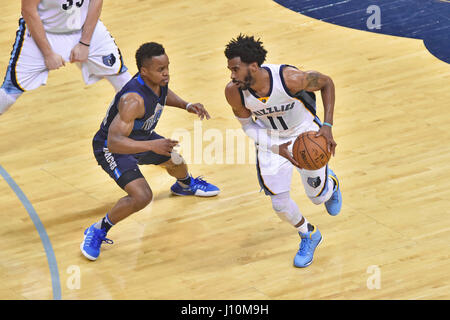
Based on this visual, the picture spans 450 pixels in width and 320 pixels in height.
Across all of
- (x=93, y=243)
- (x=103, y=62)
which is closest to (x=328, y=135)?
(x=93, y=243)

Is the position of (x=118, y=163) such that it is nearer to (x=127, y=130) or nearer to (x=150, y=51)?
(x=127, y=130)

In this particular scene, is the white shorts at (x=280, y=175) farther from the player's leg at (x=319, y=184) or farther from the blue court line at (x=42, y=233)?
the blue court line at (x=42, y=233)

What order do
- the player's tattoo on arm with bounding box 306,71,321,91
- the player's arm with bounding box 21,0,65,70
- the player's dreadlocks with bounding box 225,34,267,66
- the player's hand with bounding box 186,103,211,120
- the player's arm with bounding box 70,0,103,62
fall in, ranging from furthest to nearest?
the player's arm with bounding box 70,0,103,62 → the player's arm with bounding box 21,0,65,70 → the player's hand with bounding box 186,103,211,120 → the player's tattoo on arm with bounding box 306,71,321,91 → the player's dreadlocks with bounding box 225,34,267,66

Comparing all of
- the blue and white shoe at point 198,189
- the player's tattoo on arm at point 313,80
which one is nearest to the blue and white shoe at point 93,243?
the blue and white shoe at point 198,189

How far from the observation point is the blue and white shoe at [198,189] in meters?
8.03

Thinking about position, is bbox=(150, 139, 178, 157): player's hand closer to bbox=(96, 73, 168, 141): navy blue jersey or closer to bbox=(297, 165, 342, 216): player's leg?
bbox=(96, 73, 168, 141): navy blue jersey

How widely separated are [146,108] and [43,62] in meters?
1.41

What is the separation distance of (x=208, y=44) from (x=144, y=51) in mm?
4386

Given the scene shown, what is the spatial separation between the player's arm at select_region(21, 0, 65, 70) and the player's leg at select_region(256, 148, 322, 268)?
220 cm

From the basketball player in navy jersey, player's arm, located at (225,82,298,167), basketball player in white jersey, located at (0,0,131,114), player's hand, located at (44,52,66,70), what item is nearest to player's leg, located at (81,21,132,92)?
basketball player in white jersey, located at (0,0,131,114)

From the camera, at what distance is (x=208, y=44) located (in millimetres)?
11289

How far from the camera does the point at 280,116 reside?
6.96 meters

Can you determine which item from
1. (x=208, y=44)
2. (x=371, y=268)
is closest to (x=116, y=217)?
(x=371, y=268)

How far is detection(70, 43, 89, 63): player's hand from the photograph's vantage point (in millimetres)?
8047
